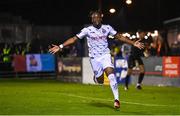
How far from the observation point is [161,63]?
85.9 feet

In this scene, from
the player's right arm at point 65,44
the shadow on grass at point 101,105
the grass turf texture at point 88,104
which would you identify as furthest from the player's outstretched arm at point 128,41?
the shadow on grass at point 101,105

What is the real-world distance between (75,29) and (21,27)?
10.2m

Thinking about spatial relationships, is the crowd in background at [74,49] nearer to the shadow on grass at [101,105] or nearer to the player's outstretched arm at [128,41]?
the shadow on grass at [101,105]

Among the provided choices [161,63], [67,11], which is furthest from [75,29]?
[161,63]

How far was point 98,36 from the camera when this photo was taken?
15.5 metres

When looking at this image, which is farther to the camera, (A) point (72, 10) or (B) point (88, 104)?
(A) point (72, 10)

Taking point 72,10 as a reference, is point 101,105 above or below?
below

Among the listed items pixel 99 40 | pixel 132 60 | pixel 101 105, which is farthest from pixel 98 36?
pixel 132 60

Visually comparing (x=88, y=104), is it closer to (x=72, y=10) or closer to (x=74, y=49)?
(x=74, y=49)

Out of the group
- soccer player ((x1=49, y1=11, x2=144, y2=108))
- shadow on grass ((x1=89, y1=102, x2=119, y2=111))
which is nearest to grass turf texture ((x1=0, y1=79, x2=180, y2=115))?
shadow on grass ((x1=89, y1=102, x2=119, y2=111))

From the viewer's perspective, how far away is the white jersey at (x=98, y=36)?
15.5m

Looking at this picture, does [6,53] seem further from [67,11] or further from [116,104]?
[116,104]

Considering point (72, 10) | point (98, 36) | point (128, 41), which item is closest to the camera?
point (128, 41)

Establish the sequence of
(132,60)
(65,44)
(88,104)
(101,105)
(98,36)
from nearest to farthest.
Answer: (65,44) < (98,36) < (101,105) < (88,104) < (132,60)
